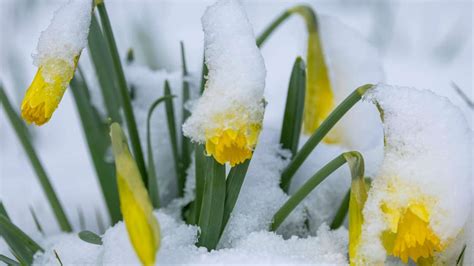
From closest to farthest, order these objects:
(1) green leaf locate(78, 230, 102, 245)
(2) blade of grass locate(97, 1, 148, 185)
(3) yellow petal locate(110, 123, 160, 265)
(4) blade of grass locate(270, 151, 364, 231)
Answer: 1. (3) yellow petal locate(110, 123, 160, 265)
2. (4) blade of grass locate(270, 151, 364, 231)
3. (1) green leaf locate(78, 230, 102, 245)
4. (2) blade of grass locate(97, 1, 148, 185)

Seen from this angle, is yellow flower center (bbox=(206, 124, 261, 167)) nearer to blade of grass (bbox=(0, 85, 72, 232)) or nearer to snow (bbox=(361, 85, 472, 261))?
snow (bbox=(361, 85, 472, 261))

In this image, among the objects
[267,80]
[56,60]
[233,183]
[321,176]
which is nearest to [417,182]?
[321,176]

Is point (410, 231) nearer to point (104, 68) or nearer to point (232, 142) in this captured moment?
point (232, 142)

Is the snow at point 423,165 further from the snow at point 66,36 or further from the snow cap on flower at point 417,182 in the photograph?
the snow at point 66,36

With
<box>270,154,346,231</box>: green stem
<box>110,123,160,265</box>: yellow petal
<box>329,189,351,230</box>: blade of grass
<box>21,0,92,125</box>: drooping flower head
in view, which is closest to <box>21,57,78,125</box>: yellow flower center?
<box>21,0,92,125</box>: drooping flower head

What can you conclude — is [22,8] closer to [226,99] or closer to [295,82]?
[295,82]

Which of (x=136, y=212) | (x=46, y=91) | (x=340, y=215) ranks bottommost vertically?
(x=340, y=215)
